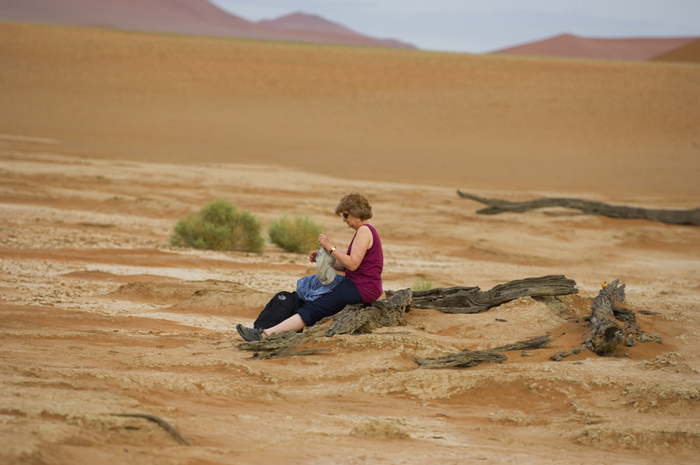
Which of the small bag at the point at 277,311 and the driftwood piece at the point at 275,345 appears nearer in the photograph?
the driftwood piece at the point at 275,345

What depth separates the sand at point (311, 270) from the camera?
4.38 m

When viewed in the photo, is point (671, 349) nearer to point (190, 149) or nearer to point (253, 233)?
point (253, 233)

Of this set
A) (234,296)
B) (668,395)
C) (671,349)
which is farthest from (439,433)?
(234,296)

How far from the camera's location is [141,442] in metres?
3.93

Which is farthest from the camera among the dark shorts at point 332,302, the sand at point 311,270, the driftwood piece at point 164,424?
the dark shorts at point 332,302

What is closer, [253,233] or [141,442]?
[141,442]

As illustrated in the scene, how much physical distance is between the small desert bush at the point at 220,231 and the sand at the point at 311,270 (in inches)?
21.3

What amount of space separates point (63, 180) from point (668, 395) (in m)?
17.3

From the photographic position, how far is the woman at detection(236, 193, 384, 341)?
251 inches

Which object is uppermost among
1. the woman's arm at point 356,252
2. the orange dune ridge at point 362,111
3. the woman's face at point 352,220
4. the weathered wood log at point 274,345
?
the orange dune ridge at point 362,111

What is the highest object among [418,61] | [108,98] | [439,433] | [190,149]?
[418,61]

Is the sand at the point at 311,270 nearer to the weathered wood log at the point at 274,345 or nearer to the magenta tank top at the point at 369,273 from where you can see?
the weathered wood log at the point at 274,345

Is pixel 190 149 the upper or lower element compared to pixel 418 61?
lower

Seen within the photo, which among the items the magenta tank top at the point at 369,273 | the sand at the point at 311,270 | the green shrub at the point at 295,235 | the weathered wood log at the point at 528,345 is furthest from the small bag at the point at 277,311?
the green shrub at the point at 295,235
